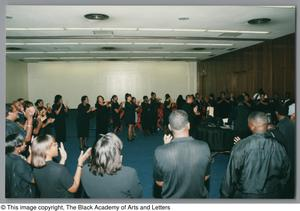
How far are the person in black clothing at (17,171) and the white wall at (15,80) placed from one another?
14.6 meters

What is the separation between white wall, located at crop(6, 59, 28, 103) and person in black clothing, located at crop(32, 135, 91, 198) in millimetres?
15127

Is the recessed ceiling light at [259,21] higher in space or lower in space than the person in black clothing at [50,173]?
higher

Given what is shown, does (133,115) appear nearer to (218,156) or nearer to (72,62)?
(218,156)

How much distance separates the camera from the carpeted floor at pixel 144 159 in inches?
199

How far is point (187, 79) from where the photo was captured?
770 inches

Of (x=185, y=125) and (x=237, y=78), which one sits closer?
(x=185, y=125)

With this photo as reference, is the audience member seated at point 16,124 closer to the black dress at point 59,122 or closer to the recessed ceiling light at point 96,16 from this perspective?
the black dress at point 59,122

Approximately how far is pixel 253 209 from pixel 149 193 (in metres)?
1.53

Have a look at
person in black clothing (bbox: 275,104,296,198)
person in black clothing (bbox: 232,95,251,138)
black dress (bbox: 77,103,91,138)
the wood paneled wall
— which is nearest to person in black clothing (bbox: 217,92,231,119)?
the wood paneled wall

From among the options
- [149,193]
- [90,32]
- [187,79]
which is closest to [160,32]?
[90,32]

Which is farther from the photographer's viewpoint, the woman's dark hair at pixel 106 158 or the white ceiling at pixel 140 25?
the white ceiling at pixel 140 25

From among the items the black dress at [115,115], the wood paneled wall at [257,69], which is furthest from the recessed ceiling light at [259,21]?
the black dress at [115,115]

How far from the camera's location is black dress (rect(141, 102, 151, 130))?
1031 cm

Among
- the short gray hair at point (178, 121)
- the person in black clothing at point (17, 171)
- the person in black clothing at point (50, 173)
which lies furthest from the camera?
the person in black clothing at point (17, 171)
